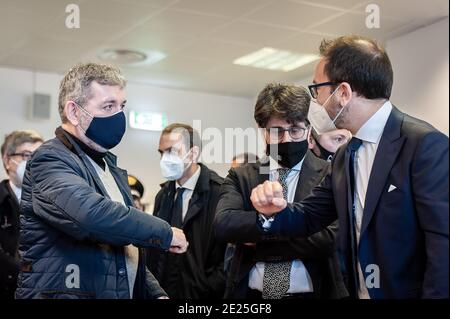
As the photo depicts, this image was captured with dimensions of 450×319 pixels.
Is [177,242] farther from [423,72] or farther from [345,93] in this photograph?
[423,72]

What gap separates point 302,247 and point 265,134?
384 mm

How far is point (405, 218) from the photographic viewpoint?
1367 millimetres

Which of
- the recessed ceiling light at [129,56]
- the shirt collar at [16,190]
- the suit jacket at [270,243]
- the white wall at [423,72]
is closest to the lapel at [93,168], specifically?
the suit jacket at [270,243]

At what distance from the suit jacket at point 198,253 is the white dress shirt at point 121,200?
1.37 feet

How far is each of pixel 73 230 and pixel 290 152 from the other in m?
0.72

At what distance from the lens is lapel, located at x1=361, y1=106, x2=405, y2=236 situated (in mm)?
1415

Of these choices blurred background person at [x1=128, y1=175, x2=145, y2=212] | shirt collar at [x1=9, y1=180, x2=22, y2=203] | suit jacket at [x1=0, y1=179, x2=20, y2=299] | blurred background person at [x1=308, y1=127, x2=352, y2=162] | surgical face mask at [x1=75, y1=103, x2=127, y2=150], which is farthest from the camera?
blurred background person at [x1=128, y1=175, x2=145, y2=212]

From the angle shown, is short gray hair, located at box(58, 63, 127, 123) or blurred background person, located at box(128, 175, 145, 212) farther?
blurred background person, located at box(128, 175, 145, 212)

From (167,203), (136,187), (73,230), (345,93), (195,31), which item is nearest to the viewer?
(73,230)

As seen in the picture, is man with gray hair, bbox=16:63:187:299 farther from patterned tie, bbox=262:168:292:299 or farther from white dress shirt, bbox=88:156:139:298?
patterned tie, bbox=262:168:292:299

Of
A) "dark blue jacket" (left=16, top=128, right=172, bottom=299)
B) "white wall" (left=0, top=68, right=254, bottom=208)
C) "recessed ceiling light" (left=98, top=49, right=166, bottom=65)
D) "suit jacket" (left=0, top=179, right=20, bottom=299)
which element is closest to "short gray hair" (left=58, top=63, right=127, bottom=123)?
"dark blue jacket" (left=16, top=128, right=172, bottom=299)

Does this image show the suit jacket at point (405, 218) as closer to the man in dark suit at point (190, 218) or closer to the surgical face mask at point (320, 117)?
the surgical face mask at point (320, 117)

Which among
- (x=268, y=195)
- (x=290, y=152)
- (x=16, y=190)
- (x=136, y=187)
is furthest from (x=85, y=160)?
(x=136, y=187)

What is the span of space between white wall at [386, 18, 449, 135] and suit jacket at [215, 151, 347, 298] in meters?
1.08
